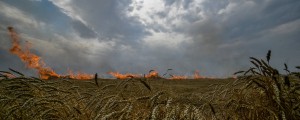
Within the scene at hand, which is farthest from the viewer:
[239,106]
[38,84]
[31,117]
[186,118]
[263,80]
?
[38,84]

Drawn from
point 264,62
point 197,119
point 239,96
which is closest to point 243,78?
point 239,96

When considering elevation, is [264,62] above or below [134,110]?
above

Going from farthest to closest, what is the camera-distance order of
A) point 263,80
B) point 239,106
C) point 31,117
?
point 31,117 → point 239,106 → point 263,80

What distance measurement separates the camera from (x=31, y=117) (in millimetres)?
3527

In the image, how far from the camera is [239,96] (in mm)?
3562

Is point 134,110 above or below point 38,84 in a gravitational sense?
below

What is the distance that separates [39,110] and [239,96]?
2.01 m

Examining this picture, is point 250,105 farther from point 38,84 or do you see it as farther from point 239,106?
Answer: point 38,84

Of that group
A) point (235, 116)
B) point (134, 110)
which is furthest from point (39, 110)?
point (235, 116)

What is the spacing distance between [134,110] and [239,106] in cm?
96

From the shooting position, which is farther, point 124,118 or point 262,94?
point 262,94

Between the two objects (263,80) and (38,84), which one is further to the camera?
(38,84)

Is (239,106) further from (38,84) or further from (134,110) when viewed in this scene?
(38,84)

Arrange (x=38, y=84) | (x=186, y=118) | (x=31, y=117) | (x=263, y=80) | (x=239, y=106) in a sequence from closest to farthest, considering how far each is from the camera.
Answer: (x=186, y=118), (x=263, y=80), (x=239, y=106), (x=31, y=117), (x=38, y=84)
